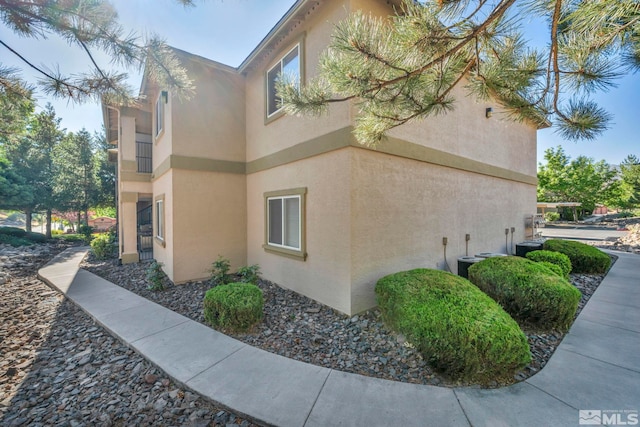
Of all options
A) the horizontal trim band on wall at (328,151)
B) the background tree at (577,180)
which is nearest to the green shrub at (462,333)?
the horizontal trim band on wall at (328,151)

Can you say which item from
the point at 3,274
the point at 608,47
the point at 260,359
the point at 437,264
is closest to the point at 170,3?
the point at 260,359

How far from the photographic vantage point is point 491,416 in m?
2.60

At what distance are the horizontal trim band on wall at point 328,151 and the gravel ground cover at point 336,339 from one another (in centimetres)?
316

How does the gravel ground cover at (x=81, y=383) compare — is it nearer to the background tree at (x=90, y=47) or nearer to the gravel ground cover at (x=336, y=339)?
the gravel ground cover at (x=336, y=339)

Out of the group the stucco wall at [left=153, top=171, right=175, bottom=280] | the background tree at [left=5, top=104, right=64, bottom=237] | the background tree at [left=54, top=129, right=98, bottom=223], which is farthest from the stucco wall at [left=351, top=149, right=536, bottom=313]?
the background tree at [left=54, top=129, right=98, bottom=223]

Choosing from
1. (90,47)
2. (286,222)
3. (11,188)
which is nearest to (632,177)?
(286,222)

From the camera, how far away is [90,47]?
355 cm

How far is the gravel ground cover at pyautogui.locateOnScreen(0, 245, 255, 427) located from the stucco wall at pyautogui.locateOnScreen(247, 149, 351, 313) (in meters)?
2.79

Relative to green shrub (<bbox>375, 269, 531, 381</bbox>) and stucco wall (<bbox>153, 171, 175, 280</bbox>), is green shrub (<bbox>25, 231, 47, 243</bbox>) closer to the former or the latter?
stucco wall (<bbox>153, 171, 175, 280</bbox>)

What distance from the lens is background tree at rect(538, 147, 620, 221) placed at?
29188 mm

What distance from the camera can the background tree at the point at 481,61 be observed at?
8.47ft

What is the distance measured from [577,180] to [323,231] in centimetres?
3750

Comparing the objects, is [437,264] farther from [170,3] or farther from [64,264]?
[64,264]

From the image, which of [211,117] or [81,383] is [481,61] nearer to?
[81,383]
